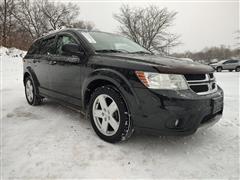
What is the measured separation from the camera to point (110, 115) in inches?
105

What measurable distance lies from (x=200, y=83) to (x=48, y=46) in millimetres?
2996

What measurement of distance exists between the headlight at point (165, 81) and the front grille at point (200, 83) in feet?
0.30

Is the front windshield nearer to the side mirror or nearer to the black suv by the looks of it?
the black suv

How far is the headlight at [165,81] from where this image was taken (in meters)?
2.30

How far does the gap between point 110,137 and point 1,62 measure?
1230 cm

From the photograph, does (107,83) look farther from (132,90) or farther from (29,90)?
(29,90)

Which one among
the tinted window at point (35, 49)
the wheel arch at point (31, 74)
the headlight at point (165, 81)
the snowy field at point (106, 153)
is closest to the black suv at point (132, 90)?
the headlight at point (165, 81)

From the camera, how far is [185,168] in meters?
2.25

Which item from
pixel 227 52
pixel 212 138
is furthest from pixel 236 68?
pixel 227 52

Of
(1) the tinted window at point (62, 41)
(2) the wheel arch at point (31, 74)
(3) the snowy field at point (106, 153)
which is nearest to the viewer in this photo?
(3) the snowy field at point (106, 153)

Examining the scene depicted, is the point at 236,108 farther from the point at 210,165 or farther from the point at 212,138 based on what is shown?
the point at 210,165

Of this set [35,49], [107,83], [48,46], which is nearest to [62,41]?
[48,46]

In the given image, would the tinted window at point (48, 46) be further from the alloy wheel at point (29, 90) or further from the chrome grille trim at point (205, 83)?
the chrome grille trim at point (205, 83)

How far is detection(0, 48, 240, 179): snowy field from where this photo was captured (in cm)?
218
